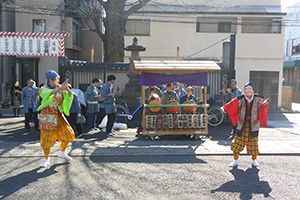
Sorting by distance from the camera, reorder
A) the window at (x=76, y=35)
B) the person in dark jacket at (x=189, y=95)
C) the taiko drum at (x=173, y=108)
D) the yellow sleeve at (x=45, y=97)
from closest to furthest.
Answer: the yellow sleeve at (x=45, y=97), the taiko drum at (x=173, y=108), the person in dark jacket at (x=189, y=95), the window at (x=76, y=35)

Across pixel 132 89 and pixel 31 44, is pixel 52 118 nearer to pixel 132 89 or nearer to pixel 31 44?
pixel 132 89

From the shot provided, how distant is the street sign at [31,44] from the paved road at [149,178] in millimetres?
6949

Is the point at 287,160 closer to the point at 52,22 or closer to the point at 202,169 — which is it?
the point at 202,169

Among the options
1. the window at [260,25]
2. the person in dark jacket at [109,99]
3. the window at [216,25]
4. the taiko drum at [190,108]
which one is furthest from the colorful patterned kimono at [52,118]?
the window at [260,25]

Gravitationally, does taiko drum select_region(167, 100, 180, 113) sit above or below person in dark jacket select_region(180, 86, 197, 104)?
below

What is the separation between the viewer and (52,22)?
1934cm

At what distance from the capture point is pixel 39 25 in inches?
765

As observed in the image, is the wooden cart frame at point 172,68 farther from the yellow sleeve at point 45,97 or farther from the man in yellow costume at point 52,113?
the yellow sleeve at point 45,97

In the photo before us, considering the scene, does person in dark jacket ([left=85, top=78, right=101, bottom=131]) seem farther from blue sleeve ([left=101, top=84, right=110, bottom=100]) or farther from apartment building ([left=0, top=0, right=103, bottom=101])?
apartment building ([left=0, top=0, right=103, bottom=101])

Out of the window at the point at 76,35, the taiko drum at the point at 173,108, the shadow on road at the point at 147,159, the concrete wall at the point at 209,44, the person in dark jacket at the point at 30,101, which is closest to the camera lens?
the shadow on road at the point at 147,159

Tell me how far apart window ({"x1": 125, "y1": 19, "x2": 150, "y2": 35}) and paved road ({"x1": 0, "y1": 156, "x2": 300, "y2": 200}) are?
14.3 meters

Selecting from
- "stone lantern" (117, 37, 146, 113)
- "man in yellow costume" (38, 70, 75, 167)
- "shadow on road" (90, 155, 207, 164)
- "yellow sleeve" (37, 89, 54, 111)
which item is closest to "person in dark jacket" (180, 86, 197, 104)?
"shadow on road" (90, 155, 207, 164)

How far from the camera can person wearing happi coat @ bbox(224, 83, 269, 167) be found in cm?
581

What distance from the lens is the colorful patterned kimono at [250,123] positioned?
5.81 m
